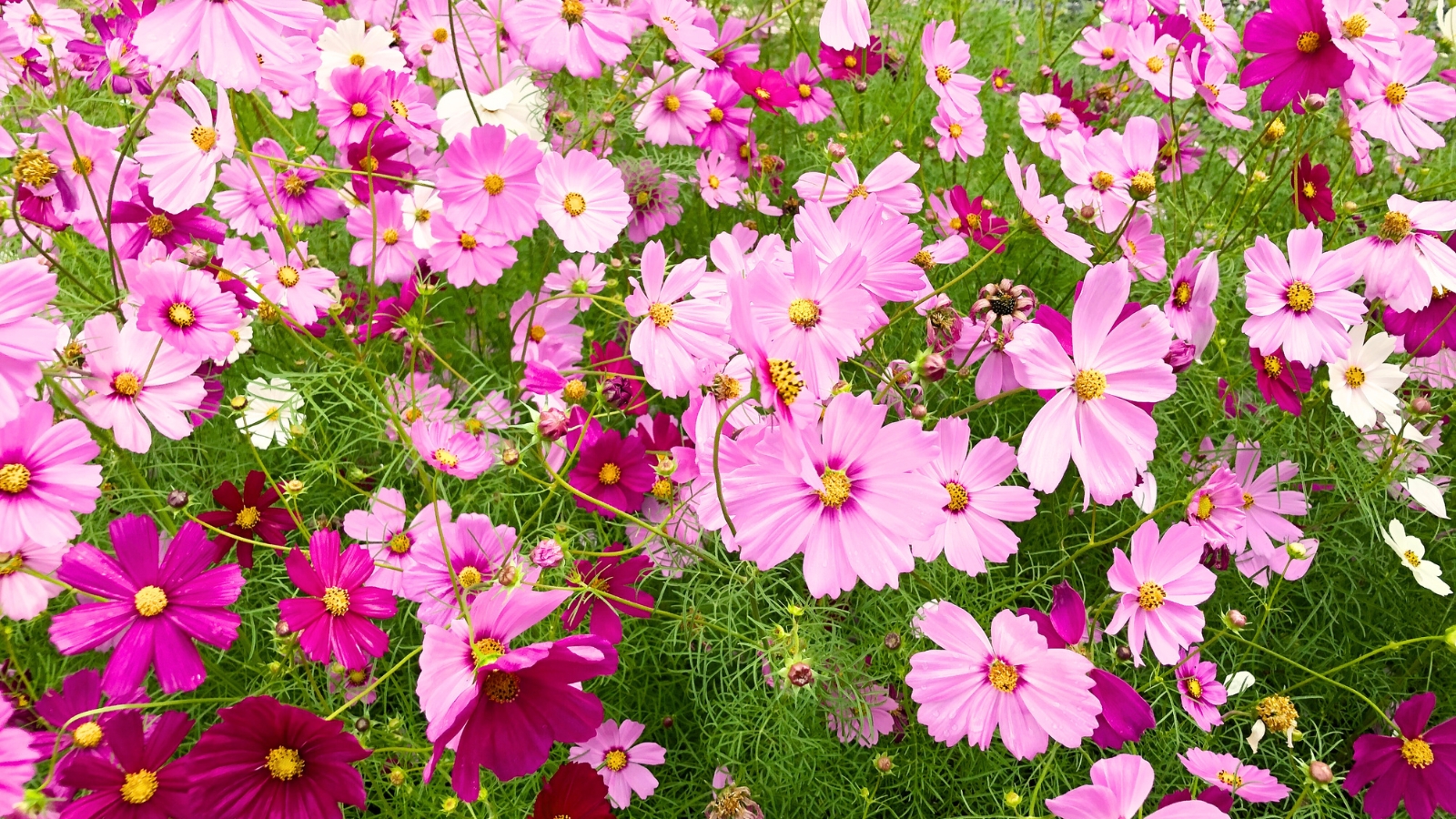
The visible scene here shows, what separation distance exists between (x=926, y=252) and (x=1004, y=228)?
0.28 metres

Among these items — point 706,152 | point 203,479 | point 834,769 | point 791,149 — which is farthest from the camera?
point 791,149

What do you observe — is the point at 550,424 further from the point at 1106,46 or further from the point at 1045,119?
the point at 1106,46

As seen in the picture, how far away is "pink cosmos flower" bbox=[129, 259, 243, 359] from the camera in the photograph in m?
0.83

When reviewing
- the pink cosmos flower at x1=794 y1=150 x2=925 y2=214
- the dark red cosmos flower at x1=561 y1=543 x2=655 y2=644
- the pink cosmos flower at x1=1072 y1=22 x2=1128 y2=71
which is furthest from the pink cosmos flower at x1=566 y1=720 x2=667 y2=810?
the pink cosmos flower at x1=1072 y1=22 x2=1128 y2=71

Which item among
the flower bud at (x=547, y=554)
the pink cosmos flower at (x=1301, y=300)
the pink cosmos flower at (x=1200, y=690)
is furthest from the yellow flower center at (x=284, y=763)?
the pink cosmos flower at (x=1301, y=300)

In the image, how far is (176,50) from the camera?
0.70 meters

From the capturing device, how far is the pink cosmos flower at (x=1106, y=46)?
4.63ft

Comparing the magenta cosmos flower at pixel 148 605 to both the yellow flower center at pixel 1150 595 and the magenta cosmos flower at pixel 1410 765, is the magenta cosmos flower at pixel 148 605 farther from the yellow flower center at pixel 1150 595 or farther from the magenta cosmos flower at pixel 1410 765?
the magenta cosmos flower at pixel 1410 765

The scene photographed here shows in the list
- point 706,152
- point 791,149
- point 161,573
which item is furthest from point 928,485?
point 791,149

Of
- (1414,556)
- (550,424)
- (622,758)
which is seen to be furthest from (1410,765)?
(550,424)

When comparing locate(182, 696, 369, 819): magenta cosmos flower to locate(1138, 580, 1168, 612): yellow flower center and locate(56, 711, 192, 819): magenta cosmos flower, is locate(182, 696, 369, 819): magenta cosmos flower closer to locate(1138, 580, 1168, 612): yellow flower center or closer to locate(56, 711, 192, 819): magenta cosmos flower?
locate(56, 711, 192, 819): magenta cosmos flower

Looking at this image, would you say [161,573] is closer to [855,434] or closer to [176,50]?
[176,50]

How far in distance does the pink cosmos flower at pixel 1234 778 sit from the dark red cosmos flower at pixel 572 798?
1.72 ft

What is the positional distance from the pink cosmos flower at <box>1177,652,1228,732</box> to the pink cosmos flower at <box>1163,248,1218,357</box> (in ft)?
1.01
